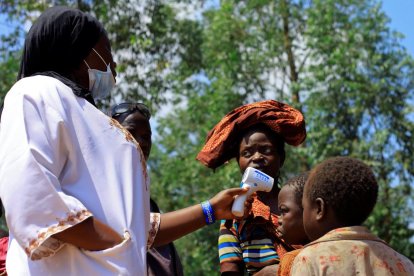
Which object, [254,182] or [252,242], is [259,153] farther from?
[254,182]

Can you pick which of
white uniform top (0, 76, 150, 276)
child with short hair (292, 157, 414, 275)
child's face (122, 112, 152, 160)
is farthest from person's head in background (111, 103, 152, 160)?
white uniform top (0, 76, 150, 276)

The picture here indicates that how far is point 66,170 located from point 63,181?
0.04 m

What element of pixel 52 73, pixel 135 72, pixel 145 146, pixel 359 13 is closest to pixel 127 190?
pixel 52 73

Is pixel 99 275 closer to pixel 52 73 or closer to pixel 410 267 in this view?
pixel 52 73

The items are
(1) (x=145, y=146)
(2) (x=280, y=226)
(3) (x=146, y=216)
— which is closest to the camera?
(3) (x=146, y=216)

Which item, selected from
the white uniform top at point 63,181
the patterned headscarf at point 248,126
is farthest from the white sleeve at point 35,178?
the patterned headscarf at point 248,126

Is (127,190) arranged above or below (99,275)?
above

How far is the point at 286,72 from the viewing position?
68.9 ft

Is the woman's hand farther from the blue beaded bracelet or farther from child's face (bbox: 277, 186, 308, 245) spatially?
child's face (bbox: 277, 186, 308, 245)

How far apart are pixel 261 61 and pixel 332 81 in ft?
8.18

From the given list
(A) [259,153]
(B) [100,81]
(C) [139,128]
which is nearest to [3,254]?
(C) [139,128]

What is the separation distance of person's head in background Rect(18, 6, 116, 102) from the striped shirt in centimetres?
148

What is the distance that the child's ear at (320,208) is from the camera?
3375 mm

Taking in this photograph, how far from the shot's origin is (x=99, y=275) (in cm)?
260
